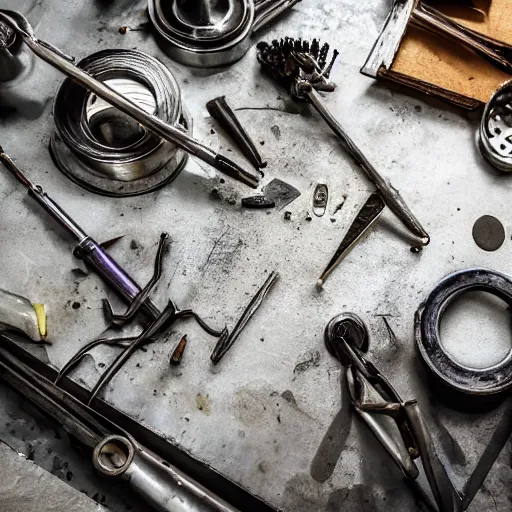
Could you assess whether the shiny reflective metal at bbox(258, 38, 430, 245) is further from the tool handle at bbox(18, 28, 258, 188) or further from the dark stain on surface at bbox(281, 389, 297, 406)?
the dark stain on surface at bbox(281, 389, 297, 406)

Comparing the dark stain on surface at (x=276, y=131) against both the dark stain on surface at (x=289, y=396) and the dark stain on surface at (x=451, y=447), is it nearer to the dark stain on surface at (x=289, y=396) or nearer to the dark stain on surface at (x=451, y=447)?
the dark stain on surface at (x=289, y=396)

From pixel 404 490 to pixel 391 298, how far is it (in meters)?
0.48

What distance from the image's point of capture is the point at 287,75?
6.99ft

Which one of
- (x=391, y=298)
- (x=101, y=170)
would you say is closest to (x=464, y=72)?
(x=391, y=298)

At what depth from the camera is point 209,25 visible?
2.21 metres

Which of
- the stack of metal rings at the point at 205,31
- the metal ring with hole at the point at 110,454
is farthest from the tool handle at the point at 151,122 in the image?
the metal ring with hole at the point at 110,454

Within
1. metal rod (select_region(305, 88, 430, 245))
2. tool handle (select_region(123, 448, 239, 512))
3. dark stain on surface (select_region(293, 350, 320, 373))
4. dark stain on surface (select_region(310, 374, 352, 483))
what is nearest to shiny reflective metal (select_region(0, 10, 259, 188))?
metal rod (select_region(305, 88, 430, 245))

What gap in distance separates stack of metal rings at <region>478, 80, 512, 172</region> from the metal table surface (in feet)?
0.16

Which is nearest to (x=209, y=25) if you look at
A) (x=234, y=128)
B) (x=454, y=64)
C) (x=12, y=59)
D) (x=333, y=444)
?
(x=234, y=128)

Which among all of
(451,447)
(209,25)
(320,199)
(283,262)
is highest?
(209,25)

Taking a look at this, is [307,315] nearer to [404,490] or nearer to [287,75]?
[404,490]

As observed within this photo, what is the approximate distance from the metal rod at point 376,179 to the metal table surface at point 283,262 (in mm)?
31

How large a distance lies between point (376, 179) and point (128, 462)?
0.97 metres

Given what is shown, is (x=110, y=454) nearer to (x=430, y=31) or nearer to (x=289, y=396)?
(x=289, y=396)
